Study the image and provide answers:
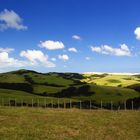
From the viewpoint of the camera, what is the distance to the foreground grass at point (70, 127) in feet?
115

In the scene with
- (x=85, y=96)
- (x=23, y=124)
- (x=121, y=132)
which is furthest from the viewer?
(x=85, y=96)

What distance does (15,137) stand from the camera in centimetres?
3331

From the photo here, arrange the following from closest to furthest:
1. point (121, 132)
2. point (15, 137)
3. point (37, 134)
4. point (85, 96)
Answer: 1. point (15, 137)
2. point (37, 134)
3. point (121, 132)
4. point (85, 96)

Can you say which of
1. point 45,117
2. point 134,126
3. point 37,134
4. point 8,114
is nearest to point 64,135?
point 37,134

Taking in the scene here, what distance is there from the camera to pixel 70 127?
4116 centimetres

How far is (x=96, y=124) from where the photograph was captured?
4416cm

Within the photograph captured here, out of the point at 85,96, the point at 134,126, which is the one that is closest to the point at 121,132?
the point at 134,126

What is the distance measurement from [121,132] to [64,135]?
7249mm

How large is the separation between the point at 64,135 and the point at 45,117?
47.9 ft

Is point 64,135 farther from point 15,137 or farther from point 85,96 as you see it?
point 85,96

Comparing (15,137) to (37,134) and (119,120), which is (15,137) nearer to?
(37,134)

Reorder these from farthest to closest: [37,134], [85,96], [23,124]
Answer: [85,96] < [23,124] < [37,134]

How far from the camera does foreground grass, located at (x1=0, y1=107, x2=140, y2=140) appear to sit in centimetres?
3516

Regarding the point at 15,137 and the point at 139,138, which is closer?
the point at 15,137
